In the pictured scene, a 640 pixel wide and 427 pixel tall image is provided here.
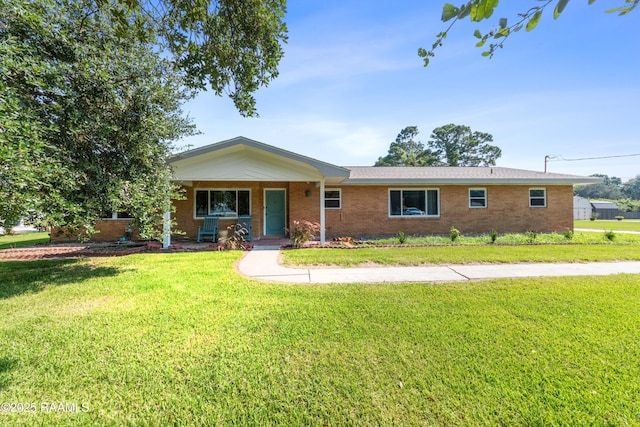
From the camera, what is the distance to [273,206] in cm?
1320

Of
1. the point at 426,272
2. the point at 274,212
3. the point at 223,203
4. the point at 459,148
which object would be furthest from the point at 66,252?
the point at 459,148

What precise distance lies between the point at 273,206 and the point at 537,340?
11.2 meters

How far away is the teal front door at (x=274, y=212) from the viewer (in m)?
13.1

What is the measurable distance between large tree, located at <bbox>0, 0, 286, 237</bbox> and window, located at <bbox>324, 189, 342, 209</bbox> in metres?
7.59

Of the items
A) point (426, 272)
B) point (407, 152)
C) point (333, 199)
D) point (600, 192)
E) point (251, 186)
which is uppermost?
point (407, 152)

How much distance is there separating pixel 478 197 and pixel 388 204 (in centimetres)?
468

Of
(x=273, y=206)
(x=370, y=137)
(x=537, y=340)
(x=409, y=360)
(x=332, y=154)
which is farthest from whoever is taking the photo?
(x=332, y=154)

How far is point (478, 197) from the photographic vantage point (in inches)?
545

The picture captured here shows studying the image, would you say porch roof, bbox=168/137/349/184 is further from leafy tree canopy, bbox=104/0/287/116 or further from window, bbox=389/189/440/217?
leafy tree canopy, bbox=104/0/287/116

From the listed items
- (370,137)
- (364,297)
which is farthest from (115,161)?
(370,137)

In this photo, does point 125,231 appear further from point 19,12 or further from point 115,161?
point 19,12

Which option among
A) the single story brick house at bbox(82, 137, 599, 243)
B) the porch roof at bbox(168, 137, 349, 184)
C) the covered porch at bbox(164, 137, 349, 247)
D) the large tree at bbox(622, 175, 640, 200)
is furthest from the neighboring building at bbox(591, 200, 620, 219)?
the large tree at bbox(622, 175, 640, 200)

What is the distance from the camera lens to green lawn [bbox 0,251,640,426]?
218 cm

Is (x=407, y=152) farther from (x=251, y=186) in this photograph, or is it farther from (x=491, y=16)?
(x=491, y=16)
